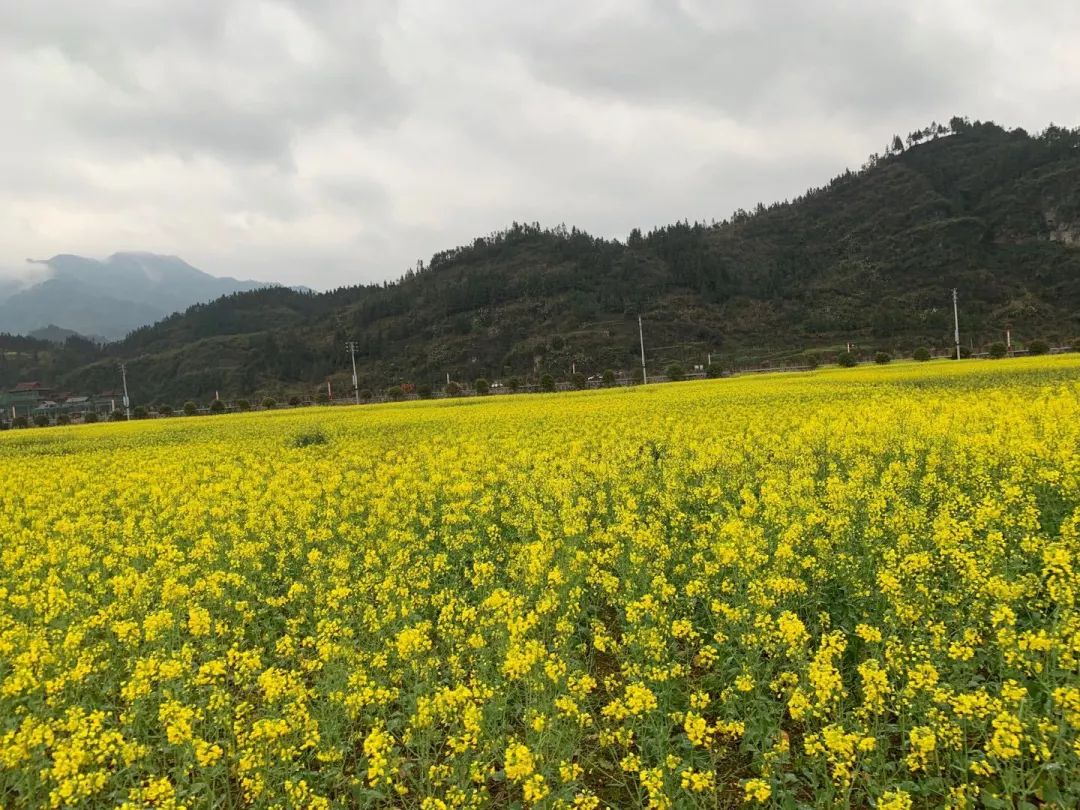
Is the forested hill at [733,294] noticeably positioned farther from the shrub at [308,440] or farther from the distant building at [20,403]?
the shrub at [308,440]

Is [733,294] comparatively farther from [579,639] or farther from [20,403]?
[20,403]

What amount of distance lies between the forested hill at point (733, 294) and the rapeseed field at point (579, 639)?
85.0 meters

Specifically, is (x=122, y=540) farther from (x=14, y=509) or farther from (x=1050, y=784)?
(x=1050, y=784)

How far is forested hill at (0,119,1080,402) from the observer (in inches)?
3910

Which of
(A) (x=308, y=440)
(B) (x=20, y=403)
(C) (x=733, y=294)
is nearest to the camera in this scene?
(A) (x=308, y=440)

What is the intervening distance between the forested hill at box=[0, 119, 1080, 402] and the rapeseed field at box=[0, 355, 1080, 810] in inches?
3348

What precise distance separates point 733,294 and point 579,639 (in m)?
126

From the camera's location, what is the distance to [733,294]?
405ft

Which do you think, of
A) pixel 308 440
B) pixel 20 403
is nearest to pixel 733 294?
pixel 308 440

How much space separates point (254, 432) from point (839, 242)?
450ft

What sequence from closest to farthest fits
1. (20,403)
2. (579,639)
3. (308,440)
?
(579,639) → (308,440) → (20,403)

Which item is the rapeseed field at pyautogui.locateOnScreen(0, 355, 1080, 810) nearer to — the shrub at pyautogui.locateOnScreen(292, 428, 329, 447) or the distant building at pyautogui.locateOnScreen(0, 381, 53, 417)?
the shrub at pyautogui.locateOnScreen(292, 428, 329, 447)

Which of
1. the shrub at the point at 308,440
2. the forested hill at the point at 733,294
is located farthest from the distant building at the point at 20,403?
the shrub at the point at 308,440

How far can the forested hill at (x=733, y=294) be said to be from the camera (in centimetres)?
9931
